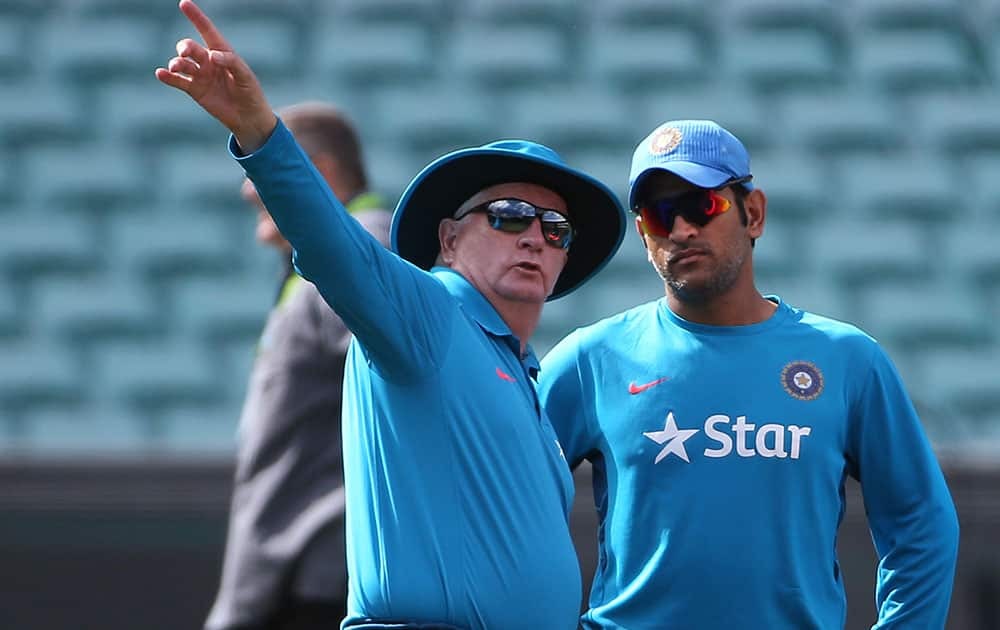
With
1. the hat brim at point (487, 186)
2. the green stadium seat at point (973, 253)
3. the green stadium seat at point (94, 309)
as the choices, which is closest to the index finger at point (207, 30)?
the hat brim at point (487, 186)

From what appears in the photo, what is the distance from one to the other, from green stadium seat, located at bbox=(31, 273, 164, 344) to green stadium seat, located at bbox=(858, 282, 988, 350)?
9.88 ft

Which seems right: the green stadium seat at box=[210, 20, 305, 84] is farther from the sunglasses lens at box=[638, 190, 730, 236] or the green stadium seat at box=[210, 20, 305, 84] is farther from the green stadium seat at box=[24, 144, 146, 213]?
the sunglasses lens at box=[638, 190, 730, 236]

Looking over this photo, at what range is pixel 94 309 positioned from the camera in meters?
6.64

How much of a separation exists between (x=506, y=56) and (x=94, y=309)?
2.20 meters

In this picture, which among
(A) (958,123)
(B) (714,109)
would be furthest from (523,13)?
(A) (958,123)

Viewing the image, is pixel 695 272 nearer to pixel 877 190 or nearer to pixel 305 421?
pixel 305 421

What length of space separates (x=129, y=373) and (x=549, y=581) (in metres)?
4.28

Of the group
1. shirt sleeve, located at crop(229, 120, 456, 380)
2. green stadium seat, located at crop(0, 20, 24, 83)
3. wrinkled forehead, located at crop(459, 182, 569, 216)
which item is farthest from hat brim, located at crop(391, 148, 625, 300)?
green stadium seat, located at crop(0, 20, 24, 83)

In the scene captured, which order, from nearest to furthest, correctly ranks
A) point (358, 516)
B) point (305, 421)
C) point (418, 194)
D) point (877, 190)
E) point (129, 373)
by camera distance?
point (358, 516) → point (418, 194) → point (305, 421) → point (129, 373) → point (877, 190)

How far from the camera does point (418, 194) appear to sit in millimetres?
2781

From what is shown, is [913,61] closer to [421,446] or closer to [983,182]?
[983,182]

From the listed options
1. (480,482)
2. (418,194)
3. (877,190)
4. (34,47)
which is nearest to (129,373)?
(34,47)

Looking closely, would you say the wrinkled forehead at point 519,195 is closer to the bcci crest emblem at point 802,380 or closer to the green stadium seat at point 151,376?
the bcci crest emblem at point 802,380

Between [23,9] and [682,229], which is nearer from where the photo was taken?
[682,229]
